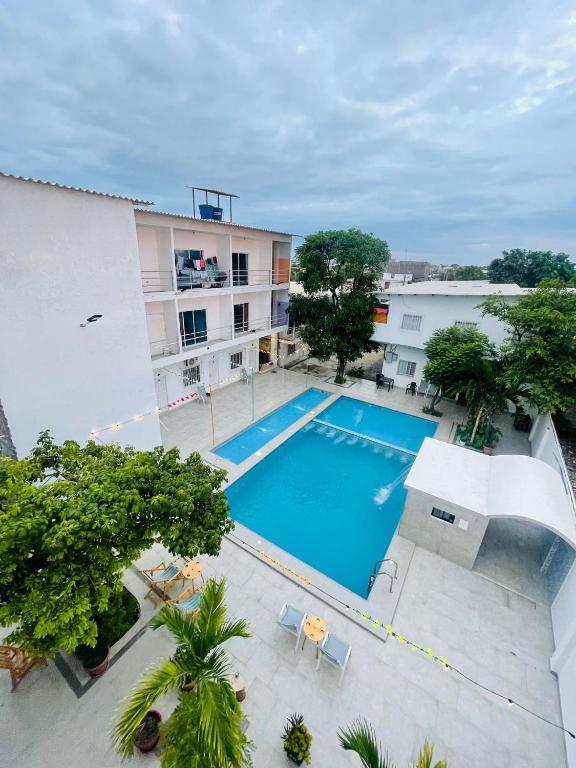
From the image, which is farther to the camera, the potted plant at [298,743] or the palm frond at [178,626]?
the potted plant at [298,743]

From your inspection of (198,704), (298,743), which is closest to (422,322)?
(298,743)

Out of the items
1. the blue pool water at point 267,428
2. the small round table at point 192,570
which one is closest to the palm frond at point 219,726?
the small round table at point 192,570

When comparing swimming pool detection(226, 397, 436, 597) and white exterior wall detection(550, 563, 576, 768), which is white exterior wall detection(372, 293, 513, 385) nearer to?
swimming pool detection(226, 397, 436, 597)

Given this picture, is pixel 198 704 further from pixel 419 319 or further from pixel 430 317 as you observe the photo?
pixel 419 319

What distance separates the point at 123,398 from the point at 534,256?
48333 mm

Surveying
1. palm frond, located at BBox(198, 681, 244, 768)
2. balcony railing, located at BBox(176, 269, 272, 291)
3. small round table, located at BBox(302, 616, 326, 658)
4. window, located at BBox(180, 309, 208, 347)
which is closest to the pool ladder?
small round table, located at BBox(302, 616, 326, 658)

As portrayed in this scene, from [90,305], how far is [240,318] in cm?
1093

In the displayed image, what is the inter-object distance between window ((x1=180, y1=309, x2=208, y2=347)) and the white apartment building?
3.7 inches

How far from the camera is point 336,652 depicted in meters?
6.69

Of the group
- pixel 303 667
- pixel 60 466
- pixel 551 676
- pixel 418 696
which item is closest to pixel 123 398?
pixel 60 466

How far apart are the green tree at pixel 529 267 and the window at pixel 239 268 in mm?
35468

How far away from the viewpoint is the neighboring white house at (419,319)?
671 inches

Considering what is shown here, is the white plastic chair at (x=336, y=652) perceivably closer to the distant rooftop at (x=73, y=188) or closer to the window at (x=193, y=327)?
the distant rooftop at (x=73, y=188)

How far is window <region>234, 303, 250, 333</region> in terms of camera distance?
20406mm
